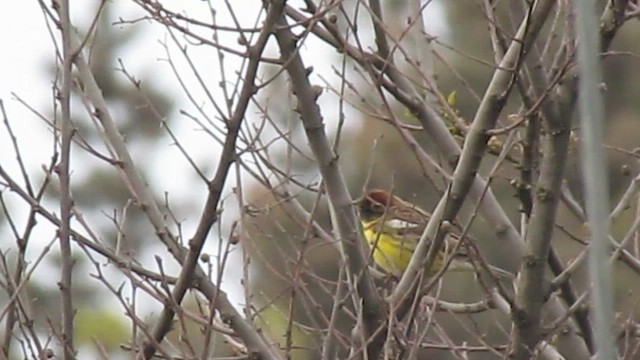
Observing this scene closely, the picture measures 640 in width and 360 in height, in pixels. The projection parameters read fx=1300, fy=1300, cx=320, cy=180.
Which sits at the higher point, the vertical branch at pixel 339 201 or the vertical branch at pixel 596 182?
the vertical branch at pixel 339 201

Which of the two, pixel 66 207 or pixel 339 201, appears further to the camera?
pixel 339 201

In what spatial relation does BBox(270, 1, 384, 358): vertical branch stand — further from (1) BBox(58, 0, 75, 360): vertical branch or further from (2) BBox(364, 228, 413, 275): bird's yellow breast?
(2) BBox(364, 228, 413, 275): bird's yellow breast

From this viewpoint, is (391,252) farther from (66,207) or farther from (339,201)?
(66,207)

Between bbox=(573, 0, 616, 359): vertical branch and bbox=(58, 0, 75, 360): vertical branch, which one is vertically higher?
bbox=(58, 0, 75, 360): vertical branch

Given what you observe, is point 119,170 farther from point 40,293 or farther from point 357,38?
point 40,293

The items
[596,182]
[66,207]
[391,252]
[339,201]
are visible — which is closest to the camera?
[596,182]

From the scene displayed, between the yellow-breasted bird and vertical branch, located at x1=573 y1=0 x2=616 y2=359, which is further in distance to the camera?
the yellow-breasted bird

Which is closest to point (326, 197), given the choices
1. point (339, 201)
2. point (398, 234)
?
point (339, 201)

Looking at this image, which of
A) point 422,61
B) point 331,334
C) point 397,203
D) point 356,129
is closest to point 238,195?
point 331,334

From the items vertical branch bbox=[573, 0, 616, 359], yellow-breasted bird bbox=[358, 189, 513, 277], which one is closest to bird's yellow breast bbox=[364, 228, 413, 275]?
yellow-breasted bird bbox=[358, 189, 513, 277]

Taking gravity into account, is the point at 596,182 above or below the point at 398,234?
below

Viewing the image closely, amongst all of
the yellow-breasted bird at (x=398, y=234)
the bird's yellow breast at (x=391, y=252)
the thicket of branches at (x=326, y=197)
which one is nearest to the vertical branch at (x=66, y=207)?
the thicket of branches at (x=326, y=197)

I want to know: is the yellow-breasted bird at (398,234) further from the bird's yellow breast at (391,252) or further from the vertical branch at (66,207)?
the vertical branch at (66,207)

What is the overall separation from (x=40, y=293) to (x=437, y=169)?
12.0 m
